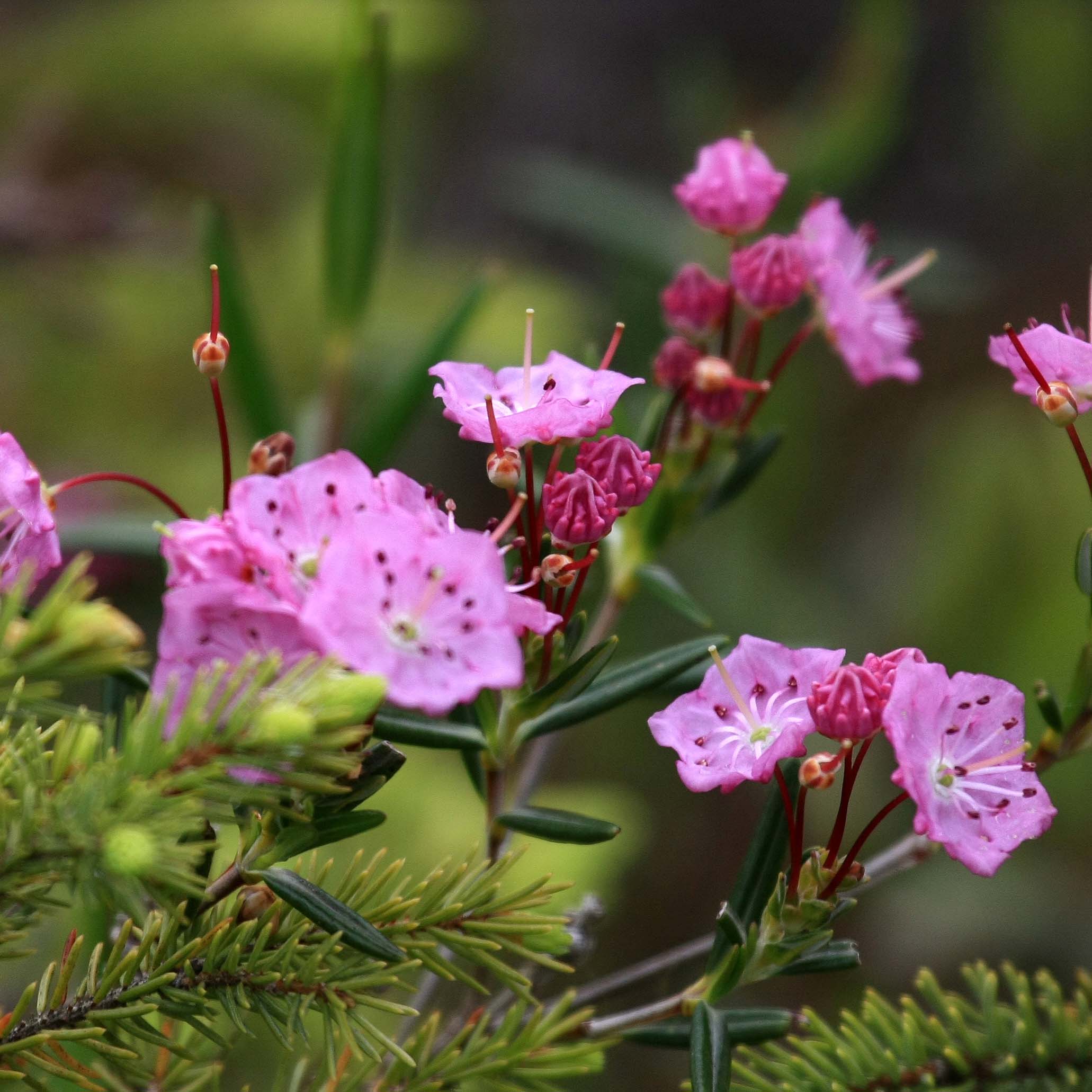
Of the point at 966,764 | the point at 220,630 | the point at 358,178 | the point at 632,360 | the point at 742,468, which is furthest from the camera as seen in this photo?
the point at 632,360

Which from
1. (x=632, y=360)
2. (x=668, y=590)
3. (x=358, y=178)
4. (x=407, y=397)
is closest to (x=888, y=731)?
(x=668, y=590)

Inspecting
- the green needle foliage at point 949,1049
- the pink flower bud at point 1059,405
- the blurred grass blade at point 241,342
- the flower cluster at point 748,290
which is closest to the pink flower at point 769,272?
the flower cluster at point 748,290

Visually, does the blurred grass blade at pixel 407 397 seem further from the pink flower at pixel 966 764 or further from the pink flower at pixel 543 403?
the pink flower at pixel 966 764

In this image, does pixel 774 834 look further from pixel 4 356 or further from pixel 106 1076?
pixel 4 356

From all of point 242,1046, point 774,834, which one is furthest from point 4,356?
point 774,834

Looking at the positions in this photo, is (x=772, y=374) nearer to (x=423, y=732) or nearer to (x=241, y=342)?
(x=423, y=732)

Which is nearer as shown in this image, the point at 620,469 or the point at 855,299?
the point at 620,469

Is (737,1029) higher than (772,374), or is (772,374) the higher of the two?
(772,374)
